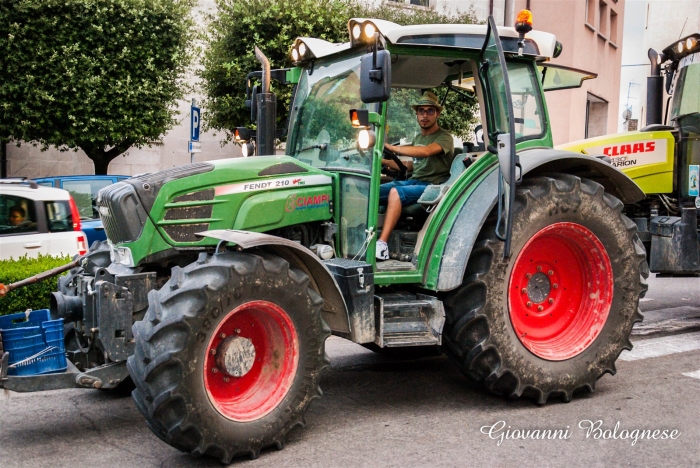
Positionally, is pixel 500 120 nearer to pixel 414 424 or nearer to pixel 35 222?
pixel 414 424

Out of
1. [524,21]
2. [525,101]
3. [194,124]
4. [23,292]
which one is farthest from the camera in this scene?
[194,124]

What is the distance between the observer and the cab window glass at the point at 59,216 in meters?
9.72

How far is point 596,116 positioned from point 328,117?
71.6 feet

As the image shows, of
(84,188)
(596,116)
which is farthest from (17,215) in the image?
(596,116)

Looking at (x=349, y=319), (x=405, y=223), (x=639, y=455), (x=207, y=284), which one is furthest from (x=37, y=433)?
(x=639, y=455)

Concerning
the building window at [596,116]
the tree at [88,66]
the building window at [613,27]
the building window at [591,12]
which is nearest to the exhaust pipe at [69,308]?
the tree at [88,66]

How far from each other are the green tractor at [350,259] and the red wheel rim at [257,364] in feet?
0.04

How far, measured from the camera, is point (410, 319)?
5012mm

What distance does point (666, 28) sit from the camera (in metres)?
31.1

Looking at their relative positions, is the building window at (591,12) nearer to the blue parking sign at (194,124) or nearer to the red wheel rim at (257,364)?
the blue parking sign at (194,124)

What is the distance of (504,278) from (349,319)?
1152 millimetres

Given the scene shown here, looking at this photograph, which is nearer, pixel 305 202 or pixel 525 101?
pixel 305 202

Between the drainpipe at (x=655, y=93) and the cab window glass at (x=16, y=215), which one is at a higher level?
the drainpipe at (x=655, y=93)

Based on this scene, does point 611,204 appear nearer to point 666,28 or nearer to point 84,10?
point 84,10
